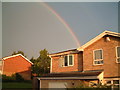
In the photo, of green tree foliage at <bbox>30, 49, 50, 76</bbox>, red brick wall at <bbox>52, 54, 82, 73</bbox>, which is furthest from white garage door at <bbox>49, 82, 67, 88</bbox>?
green tree foliage at <bbox>30, 49, 50, 76</bbox>

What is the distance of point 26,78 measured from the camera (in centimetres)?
4528

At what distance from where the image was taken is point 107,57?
821 inches

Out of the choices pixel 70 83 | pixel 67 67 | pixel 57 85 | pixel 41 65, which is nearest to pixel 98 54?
pixel 70 83

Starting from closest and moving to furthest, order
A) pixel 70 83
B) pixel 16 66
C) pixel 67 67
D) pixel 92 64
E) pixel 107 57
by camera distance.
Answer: pixel 107 57 → pixel 70 83 → pixel 92 64 → pixel 67 67 → pixel 16 66

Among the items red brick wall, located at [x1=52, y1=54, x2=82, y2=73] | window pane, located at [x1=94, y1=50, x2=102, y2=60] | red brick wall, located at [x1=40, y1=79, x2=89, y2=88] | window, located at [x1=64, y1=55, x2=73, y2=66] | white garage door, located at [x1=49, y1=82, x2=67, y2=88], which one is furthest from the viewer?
window, located at [x1=64, y1=55, x2=73, y2=66]

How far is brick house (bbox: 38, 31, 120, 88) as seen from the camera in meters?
20.0

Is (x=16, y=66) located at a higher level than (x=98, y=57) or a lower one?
Result: lower

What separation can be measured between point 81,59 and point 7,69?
24.2 meters

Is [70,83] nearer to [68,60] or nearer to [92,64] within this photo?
[92,64]

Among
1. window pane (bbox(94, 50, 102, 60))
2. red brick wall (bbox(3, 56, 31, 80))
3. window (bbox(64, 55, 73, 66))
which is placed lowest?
red brick wall (bbox(3, 56, 31, 80))

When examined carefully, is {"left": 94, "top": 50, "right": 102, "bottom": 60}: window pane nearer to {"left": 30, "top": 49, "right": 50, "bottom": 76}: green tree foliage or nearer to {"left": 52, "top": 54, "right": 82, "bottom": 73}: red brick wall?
{"left": 52, "top": 54, "right": 82, "bottom": 73}: red brick wall

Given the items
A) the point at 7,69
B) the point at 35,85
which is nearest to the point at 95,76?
the point at 35,85

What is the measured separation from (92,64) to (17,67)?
2654 centimetres

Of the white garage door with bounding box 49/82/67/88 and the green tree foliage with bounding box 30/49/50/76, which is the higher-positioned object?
the green tree foliage with bounding box 30/49/50/76
